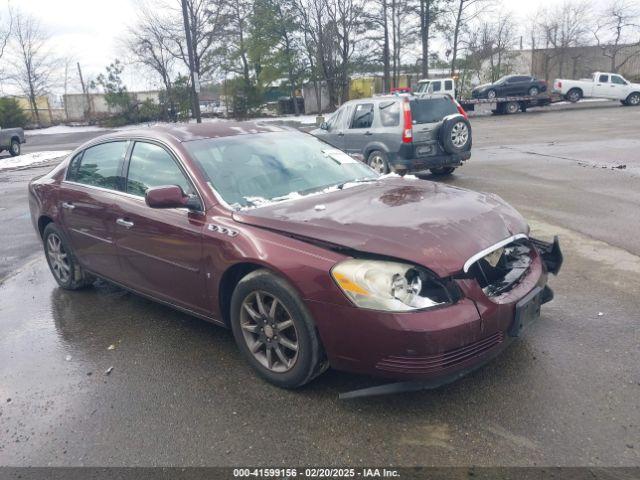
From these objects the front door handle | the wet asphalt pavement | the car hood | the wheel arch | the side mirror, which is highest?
the side mirror

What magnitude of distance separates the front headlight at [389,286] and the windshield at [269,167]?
3.46ft

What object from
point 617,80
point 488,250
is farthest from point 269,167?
point 617,80

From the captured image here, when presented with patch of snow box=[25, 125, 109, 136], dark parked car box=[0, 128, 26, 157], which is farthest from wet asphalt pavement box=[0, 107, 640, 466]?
patch of snow box=[25, 125, 109, 136]

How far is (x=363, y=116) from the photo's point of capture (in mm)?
10797

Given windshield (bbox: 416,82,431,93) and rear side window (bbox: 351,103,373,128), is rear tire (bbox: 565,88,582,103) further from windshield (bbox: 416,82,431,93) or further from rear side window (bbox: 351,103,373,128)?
rear side window (bbox: 351,103,373,128)

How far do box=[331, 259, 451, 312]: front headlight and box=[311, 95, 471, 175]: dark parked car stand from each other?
724 cm

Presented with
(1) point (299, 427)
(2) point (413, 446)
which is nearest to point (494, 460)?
(2) point (413, 446)

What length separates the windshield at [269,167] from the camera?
3695 millimetres

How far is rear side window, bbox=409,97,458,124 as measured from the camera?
9930 millimetres

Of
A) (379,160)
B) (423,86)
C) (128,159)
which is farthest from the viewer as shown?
(423,86)

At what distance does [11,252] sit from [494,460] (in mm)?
6884

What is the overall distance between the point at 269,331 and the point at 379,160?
7610 millimetres

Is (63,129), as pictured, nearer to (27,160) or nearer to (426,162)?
(27,160)

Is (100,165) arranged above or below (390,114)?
below
